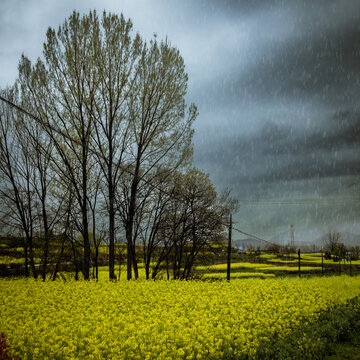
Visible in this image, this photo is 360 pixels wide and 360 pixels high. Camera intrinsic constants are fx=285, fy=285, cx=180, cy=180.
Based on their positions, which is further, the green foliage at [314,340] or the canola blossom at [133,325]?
the green foliage at [314,340]

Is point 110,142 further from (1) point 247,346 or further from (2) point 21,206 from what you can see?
(1) point 247,346

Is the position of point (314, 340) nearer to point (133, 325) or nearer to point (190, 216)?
point (133, 325)

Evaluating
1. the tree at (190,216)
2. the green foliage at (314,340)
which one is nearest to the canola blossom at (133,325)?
the green foliage at (314,340)

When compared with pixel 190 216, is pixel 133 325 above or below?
below

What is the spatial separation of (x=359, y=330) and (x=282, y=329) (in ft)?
15.3

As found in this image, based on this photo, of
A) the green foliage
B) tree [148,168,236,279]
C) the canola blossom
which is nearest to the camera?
the canola blossom

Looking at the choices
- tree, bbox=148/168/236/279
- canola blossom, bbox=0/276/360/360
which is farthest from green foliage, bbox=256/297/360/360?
tree, bbox=148/168/236/279

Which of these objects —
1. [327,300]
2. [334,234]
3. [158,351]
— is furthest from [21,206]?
[334,234]

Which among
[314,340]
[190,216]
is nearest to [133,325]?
[314,340]

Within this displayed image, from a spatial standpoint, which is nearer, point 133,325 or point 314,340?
point 133,325

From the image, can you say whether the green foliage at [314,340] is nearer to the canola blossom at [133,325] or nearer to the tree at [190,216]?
the canola blossom at [133,325]

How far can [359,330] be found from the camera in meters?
11.0

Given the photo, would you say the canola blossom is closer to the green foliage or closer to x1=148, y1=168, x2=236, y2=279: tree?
the green foliage

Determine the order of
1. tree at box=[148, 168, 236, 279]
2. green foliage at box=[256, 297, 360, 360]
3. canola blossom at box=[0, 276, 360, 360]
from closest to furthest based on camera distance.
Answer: canola blossom at box=[0, 276, 360, 360] → green foliage at box=[256, 297, 360, 360] → tree at box=[148, 168, 236, 279]
